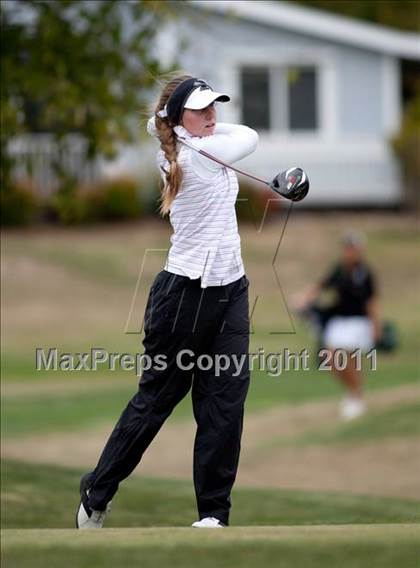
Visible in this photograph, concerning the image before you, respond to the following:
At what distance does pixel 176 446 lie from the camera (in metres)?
14.3

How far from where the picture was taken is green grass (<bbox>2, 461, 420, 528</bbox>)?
26.9 ft

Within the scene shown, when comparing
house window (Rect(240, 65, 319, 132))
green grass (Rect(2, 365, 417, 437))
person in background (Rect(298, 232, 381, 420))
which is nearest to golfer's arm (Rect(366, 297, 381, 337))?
person in background (Rect(298, 232, 381, 420))

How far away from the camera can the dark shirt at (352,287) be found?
15.8 m

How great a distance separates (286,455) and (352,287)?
2.80m

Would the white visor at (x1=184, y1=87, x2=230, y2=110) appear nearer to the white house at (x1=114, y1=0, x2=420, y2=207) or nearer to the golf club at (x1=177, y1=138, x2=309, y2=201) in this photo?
the golf club at (x1=177, y1=138, x2=309, y2=201)

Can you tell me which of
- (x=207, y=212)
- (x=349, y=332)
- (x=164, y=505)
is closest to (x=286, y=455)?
(x=349, y=332)

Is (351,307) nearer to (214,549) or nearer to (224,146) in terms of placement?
(224,146)

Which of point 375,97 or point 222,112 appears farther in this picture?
point 375,97

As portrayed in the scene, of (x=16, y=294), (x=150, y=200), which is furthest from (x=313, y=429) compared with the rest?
(x=150, y=200)

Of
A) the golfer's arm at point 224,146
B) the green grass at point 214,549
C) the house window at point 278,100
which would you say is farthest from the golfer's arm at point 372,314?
the house window at point 278,100

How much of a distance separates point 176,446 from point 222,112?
14157 mm

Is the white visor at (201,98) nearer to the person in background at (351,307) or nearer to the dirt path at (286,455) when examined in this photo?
the dirt path at (286,455)

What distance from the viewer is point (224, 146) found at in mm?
6328

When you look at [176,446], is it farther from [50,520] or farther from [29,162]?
[50,520]
